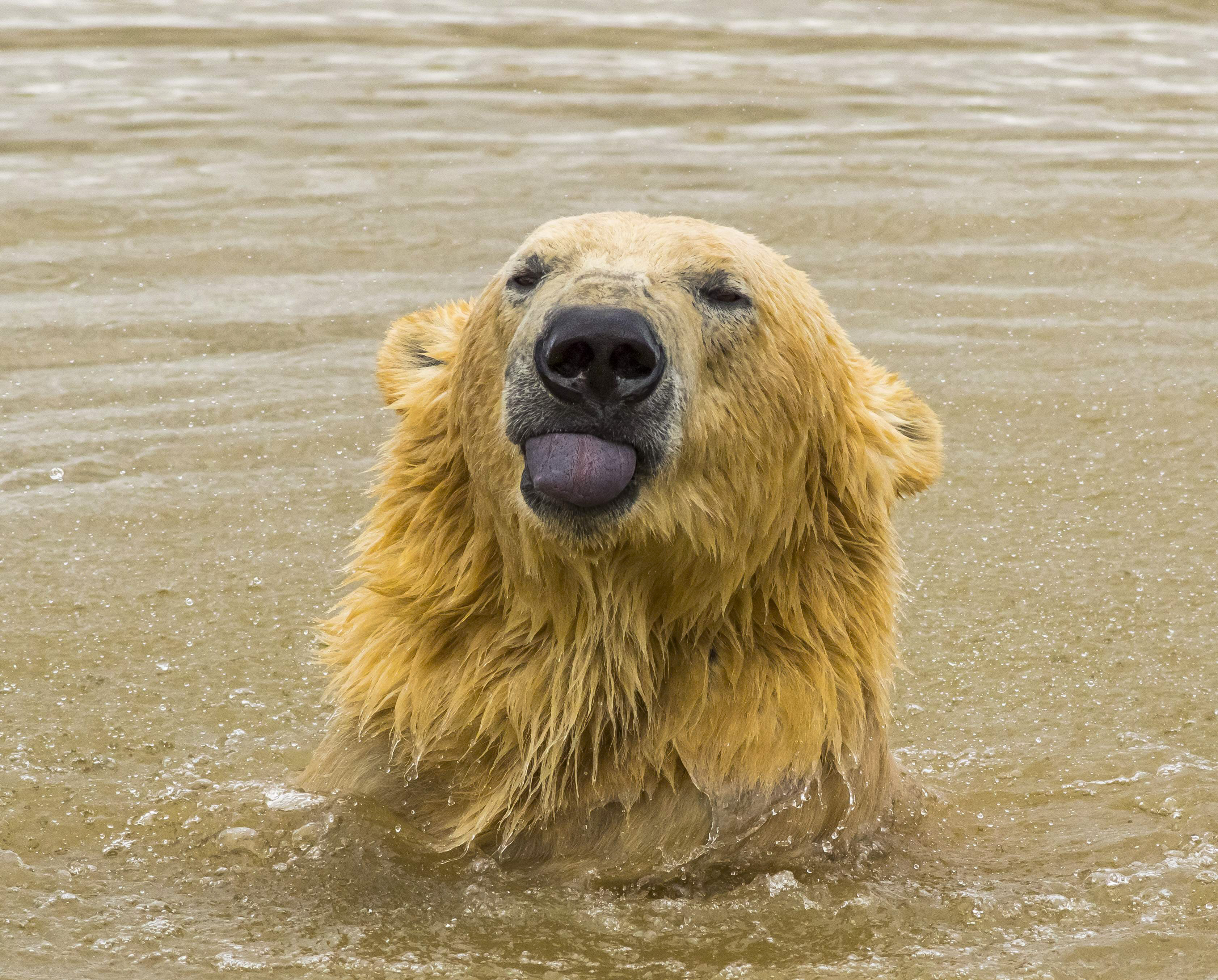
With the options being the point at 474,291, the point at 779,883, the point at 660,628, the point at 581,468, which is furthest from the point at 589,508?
the point at 474,291

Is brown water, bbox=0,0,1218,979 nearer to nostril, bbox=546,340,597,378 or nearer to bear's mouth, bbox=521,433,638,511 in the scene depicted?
bear's mouth, bbox=521,433,638,511

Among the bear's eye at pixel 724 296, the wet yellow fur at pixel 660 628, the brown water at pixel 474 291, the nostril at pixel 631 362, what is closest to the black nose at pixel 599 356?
the nostril at pixel 631 362

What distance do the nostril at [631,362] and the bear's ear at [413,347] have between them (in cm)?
102

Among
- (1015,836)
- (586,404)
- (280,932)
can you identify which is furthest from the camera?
(1015,836)

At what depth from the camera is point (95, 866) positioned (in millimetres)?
4348

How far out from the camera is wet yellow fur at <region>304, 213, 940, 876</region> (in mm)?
4008

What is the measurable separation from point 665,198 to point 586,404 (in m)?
6.58

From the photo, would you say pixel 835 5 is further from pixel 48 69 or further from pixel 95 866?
pixel 95 866

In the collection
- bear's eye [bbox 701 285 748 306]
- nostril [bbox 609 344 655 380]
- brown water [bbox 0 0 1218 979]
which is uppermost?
bear's eye [bbox 701 285 748 306]

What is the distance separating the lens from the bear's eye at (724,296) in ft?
13.3

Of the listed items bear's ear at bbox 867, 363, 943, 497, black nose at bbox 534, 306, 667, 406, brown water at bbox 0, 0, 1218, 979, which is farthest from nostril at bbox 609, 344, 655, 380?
brown water at bbox 0, 0, 1218, 979

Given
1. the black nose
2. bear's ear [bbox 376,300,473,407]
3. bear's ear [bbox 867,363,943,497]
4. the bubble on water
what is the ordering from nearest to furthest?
the black nose → the bubble on water → bear's ear [bbox 867,363,943,497] → bear's ear [bbox 376,300,473,407]

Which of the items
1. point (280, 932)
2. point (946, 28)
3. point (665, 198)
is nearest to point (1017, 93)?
point (946, 28)

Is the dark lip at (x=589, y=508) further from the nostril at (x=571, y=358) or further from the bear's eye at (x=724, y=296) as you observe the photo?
the bear's eye at (x=724, y=296)
